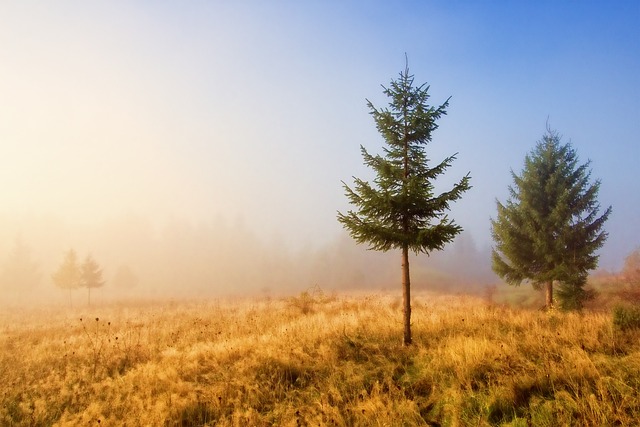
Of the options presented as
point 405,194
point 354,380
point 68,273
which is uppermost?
point 405,194

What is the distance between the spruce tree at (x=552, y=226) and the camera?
16.1m

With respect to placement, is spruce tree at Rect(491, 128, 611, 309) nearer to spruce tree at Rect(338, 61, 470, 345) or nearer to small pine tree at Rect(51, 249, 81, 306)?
spruce tree at Rect(338, 61, 470, 345)

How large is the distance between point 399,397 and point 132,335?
1180cm

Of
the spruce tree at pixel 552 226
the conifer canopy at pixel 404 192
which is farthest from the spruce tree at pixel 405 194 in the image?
the spruce tree at pixel 552 226

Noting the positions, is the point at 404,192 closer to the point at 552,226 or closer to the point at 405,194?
the point at 405,194

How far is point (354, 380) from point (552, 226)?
14.8 meters

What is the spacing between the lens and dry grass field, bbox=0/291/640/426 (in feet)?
18.2

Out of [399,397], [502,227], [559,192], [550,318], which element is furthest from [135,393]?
[559,192]

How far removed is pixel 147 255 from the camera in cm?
9144

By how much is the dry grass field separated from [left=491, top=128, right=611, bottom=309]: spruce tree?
707cm

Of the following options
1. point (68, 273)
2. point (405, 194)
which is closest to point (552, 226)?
point (405, 194)

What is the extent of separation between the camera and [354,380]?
7012 millimetres

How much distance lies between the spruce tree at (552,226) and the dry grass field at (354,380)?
7074mm

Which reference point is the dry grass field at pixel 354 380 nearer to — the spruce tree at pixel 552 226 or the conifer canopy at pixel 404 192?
the conifer canopy at pixel 404 192
